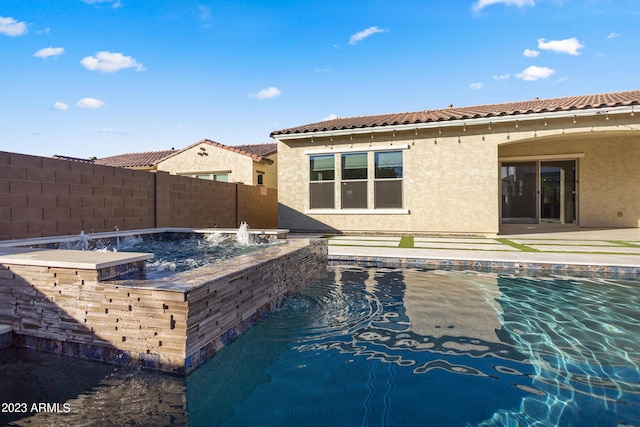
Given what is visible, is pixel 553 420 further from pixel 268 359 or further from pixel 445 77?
pixel 445 77

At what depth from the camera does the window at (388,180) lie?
40.0 ft

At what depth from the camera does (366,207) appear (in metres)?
12.7

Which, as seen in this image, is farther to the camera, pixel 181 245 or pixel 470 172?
pixel 470 172

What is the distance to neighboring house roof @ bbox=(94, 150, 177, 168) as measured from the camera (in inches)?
790

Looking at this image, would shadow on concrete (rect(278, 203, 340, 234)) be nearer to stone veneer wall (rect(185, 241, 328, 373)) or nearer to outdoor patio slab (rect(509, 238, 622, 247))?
outdoor patio slab (rect(509, 238, 622, 247))

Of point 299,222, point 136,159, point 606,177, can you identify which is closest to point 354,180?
point 299,222

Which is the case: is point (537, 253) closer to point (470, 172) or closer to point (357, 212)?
point (470, 172)

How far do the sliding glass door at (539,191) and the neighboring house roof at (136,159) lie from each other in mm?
17239

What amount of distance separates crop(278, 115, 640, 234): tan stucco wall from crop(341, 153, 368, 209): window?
13.6 inches

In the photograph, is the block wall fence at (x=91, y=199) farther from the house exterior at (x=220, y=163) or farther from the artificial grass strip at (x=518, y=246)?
the artificial grass strip at (x=518, y=246)

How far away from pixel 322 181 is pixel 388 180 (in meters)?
2.51

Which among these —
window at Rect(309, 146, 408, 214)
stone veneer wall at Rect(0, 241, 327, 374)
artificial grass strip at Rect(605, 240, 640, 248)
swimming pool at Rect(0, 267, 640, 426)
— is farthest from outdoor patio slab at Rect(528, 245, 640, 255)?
stone veneer wall at Rect(0, 241, 327, 374)

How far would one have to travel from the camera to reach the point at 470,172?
1123cm

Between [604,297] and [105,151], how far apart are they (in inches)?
1113
